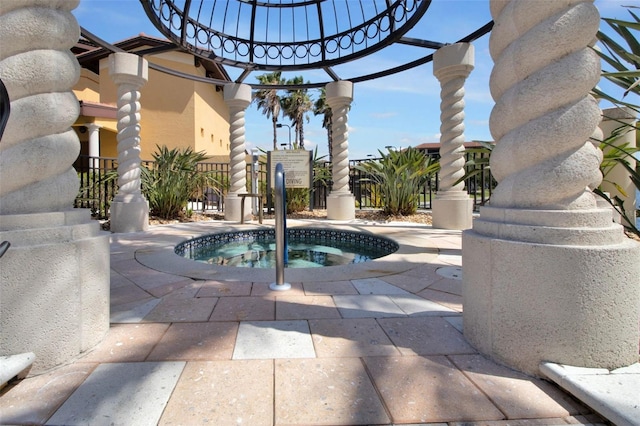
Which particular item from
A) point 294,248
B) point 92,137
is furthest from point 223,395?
point 92,137

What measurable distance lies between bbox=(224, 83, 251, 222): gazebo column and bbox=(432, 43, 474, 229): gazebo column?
4.66 metres

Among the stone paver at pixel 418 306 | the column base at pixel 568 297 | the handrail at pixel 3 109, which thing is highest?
the handrail at pixel 3 109

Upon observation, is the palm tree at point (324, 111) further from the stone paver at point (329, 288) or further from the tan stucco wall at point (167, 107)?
the stone paver at point (329, 288)

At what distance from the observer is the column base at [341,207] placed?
818cm

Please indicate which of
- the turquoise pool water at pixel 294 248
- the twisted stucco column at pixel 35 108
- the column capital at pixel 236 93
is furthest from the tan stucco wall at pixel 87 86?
the twisted stucco column at pixel 35 108

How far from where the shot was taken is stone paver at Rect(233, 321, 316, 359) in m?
1.75

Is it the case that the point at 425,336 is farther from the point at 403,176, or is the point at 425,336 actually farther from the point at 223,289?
the point at 403,176

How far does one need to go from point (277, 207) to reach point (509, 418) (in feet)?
6.43

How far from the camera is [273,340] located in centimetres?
191

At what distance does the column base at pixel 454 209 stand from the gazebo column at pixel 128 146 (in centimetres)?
603

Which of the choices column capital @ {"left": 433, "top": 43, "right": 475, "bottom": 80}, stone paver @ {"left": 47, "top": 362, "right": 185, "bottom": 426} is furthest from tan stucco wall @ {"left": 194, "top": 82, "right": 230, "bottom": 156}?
stone paver @ {"left": 47, "top": 362, "right": 185, "bottom": 426}

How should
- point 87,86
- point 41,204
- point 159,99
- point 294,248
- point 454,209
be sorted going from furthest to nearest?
point 87,86, point 159,99, point 454,209, point 294,248, point 41,204

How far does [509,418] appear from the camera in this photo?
4.21 ft

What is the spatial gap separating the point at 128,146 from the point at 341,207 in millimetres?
4902
